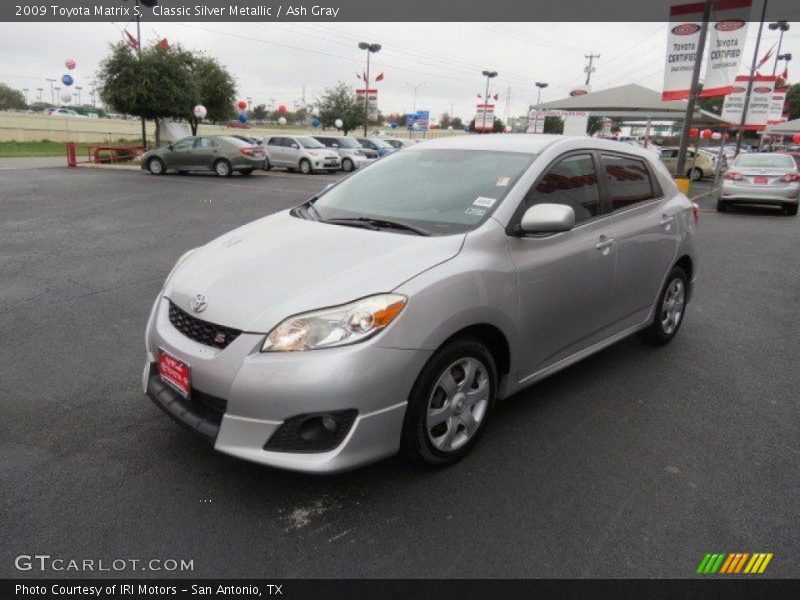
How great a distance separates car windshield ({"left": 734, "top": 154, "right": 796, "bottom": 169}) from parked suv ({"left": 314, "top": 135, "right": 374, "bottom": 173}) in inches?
612

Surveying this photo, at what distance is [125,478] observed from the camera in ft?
9.41

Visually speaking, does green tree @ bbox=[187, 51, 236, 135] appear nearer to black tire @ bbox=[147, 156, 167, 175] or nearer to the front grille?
black tire @ bbox=[147, 156, 167, 175]

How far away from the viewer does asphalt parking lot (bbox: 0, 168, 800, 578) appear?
2.44 m

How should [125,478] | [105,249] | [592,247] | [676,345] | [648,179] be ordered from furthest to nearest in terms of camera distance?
1. [105,249]
2. [676,345]
3. [648,179]
4. [592,247]
5. [125,478]

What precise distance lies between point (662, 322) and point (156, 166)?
20.4 meters

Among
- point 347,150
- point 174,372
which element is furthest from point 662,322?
point 347,150

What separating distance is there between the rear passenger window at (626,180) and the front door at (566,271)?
186 mm

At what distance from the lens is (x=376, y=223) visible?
10.9ft

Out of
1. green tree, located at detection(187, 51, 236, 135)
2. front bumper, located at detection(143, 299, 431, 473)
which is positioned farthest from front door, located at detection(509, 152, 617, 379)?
green tree, located at detection(187, 51, 236, 135)

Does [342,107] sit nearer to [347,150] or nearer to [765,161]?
[347,150]
